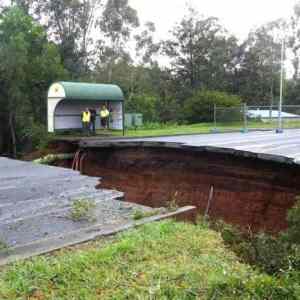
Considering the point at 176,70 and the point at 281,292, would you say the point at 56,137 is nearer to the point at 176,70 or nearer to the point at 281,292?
the point at 281,292

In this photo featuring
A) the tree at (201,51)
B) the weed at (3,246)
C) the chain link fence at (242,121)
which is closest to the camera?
the weed at (3,246)

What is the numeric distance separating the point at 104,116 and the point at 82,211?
15.6 meters

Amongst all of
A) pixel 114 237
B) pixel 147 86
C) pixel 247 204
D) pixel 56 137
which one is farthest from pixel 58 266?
pixel 147 86

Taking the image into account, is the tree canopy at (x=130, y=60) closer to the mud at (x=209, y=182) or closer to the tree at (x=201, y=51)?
the tree at (x=201, y=51)

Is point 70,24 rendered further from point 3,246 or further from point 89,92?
point 3,246

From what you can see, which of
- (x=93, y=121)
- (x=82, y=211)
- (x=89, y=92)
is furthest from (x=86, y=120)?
(x=82, y=211)

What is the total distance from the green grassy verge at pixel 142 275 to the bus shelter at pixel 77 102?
48.1 feet

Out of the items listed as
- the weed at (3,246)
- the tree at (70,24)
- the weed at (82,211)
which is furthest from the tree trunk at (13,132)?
the weed at (3,246)

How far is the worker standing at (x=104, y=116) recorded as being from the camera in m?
20.8

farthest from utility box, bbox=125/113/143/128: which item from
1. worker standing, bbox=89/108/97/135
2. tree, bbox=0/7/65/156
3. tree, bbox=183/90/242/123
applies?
tree, bbox=183/90/242/123

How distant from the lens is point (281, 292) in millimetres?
2992

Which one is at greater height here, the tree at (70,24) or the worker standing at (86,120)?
the tree at (70,24)

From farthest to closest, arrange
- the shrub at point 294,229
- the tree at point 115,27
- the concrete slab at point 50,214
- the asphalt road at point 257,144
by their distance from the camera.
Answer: the tree at point 115,27, the asphalt road at point 257,144, the shrub at point 294,229, the concrete slab at point 50,214

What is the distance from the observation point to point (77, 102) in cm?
2030
